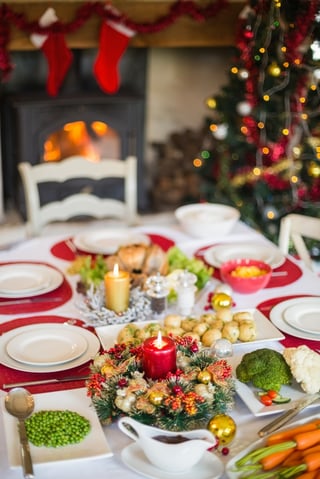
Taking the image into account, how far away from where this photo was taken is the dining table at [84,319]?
1.23 m

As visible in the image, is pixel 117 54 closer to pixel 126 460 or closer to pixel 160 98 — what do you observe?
pixel 160 98

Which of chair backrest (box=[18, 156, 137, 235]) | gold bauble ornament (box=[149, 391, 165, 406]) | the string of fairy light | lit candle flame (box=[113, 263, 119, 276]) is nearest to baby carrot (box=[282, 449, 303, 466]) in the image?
gold bauble ornament (box=[149, 391, 165, 406])

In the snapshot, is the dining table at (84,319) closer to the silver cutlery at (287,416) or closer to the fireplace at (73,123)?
the silver cutlery at (287,416)

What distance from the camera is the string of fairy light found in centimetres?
296

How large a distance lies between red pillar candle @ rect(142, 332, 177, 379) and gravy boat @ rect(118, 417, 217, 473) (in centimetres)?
13

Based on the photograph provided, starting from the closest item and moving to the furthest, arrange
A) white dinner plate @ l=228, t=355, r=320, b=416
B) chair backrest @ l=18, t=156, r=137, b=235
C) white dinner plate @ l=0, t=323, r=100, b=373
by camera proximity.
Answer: white dinner plate @ l=228, t=355, r=320, b=416 < white dinner plate @ l=0, t=323, r=100, b=373 < chair backrest @ l=18, t=156, r=137, b=235

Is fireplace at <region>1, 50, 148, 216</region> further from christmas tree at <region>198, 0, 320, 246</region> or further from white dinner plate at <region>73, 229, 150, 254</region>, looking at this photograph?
white dinner plate at <region>73, 229, 150, 254</region>

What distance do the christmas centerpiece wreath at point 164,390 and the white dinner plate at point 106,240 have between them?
2.77ft

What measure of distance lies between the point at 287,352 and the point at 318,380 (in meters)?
0.08

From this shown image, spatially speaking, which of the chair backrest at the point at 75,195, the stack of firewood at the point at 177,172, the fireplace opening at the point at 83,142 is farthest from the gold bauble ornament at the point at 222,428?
the stack of firewood at the point at 177,172

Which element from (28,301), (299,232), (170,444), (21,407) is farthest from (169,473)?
Answer: (299,232)

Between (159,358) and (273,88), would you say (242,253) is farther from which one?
(273,88)

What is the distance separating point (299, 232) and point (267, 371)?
3.51 feet

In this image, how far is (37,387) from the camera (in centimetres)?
146
